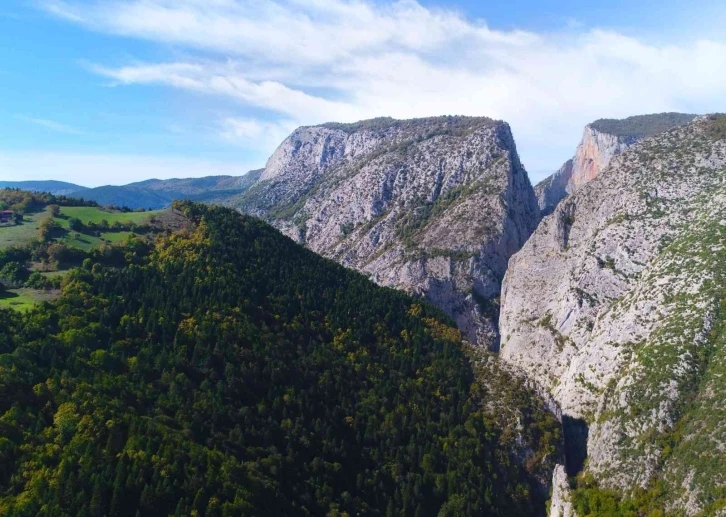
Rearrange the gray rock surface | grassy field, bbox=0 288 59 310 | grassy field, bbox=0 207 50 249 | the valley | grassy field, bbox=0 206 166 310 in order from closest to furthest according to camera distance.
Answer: the valley, the gray rock surface, grassy field, bbox=0 288 59 310, grassy field, bbox=0 206 166 310, grassy field, bbox=0 207 50 249

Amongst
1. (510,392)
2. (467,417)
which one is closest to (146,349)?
(467,417)

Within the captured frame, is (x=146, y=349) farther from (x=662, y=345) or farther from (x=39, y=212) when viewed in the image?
(x=662, y=345)

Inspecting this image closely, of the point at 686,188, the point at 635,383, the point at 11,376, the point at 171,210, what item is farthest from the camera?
the point at 171,210

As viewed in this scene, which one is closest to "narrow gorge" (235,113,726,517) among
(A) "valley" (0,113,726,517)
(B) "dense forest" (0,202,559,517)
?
(A) "valley" (0,113,726,517)

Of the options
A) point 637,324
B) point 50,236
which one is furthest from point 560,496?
point 50,236

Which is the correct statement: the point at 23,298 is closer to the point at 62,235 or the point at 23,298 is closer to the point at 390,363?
the point at 62,235

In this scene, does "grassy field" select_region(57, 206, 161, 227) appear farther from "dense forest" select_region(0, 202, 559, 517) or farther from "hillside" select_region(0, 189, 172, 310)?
"dense forest" select_region(0, 202, 559, 517)
